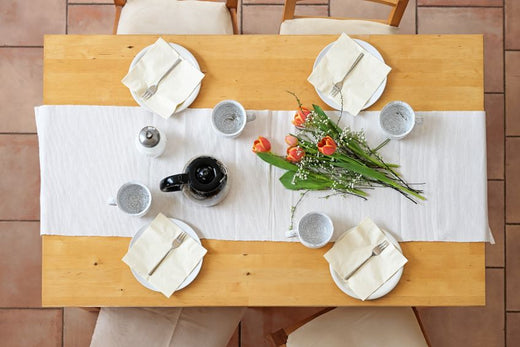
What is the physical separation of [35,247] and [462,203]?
79.8 inches

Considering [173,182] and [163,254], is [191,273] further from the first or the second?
[173,182]

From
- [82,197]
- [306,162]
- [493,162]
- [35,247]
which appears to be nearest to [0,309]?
[35,247]

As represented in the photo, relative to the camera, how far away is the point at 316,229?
1.63 metres

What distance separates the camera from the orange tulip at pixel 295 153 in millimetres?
1578

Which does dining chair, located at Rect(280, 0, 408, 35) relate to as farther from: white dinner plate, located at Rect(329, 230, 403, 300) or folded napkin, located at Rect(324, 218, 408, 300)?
white dinner plate, located at Rect(329, 230, 403, 300)

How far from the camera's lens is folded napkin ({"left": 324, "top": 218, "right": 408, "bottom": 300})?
1.59m

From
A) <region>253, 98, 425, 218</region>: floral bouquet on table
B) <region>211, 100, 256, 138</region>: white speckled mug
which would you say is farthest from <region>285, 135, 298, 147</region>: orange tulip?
<region>211, 100, 256, 138</region>: white speckled mug

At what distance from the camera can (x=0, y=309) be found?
253cm

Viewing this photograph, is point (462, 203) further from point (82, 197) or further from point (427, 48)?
point (82, 197)

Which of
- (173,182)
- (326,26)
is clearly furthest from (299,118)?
(326,26)

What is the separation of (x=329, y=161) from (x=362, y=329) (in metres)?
0.73

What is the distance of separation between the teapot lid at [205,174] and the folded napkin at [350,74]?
1.45 ft

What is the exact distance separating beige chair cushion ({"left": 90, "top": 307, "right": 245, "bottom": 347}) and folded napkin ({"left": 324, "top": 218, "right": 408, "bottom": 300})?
54 centimetres

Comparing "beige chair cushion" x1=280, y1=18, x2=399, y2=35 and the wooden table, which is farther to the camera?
"beige chair cushion" x1=280, y1=18, x2=399, y2=35
